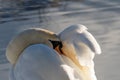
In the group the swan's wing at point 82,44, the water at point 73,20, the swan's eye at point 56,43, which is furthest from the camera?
the water at point 73,20

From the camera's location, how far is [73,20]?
18.1ft

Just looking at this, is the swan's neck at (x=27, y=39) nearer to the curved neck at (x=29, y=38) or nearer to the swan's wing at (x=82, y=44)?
the curved neck at (x=29, y=38)

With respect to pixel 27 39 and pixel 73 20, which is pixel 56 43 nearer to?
pixel 27 39

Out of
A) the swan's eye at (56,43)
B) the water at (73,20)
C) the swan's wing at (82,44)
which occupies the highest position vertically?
the swan's wing at (82,44)

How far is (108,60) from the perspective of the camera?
4633 mm

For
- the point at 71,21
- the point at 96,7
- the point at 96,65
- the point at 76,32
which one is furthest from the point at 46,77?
the point at 96,7

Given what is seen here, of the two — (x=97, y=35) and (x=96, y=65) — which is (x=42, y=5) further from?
(x=96, y=65)

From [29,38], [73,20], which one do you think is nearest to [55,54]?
[29,38]

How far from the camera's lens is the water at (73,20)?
4605 millimetres

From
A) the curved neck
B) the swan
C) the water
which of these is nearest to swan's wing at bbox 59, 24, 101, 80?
the swan

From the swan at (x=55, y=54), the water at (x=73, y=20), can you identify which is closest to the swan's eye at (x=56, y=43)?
the swan at (x=55, y=54)

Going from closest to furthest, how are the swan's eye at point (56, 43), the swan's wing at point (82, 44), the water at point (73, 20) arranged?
the swan's wing at point (82, 44) → the swan's eye at point (56, 43) → the water at point (73, 20)

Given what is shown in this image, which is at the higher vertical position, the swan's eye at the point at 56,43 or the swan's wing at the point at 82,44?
the swan's wing at the point at 82,44

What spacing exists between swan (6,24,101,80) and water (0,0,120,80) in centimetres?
136
